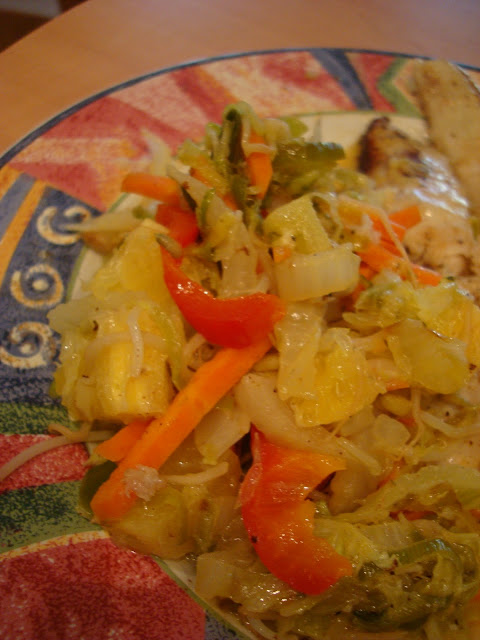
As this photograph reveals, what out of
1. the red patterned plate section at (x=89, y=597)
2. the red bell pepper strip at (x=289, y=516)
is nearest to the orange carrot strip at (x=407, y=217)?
the red bell pepper strip at (x=289, y=516)

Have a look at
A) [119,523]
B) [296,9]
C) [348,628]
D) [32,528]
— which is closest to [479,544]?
[348,628]

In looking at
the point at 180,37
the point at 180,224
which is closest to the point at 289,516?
the point at 180,224

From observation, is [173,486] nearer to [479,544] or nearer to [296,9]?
[479,544]

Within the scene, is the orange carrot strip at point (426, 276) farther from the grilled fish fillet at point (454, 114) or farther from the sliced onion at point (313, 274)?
the grilled fish fillet at point (454, 114)

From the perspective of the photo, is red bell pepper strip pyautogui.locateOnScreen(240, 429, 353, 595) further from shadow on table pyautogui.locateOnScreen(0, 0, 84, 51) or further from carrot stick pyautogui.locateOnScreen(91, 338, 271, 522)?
shadow on table pyautogui.locateOnScreen(0, 0, 84, 51)

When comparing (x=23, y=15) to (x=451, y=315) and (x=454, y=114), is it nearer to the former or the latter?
(x=454, y=114)

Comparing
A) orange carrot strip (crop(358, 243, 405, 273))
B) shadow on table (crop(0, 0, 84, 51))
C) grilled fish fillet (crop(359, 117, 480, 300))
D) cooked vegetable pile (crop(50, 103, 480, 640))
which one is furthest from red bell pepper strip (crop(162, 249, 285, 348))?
shadow on table (crop(0, 0, 84, 51))
